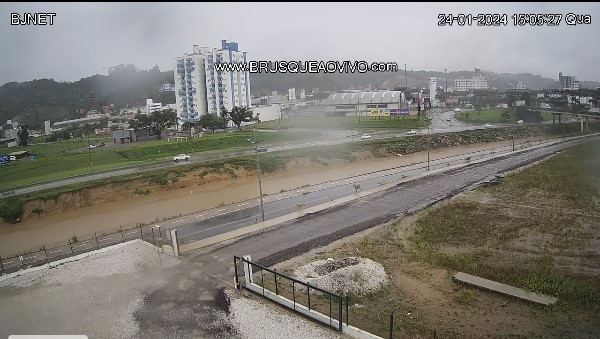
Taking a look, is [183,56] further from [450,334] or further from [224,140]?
[450,334]

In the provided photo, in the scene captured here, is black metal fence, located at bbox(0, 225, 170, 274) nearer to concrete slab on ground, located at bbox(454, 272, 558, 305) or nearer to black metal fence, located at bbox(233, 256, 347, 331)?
black metal fence, located at bbox(233, 256, 347, 331)

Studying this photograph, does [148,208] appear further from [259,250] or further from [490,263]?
[490,263]

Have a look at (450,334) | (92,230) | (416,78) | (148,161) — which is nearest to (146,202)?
(92,230)

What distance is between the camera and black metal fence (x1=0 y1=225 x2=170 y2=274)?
14.9 m

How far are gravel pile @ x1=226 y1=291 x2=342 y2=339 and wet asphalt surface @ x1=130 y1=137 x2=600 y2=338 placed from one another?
0.31 metres

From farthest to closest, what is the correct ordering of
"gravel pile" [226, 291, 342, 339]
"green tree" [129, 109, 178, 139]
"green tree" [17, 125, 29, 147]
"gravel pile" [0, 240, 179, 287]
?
"green tree" [129, 109, 178, 139] < "green tree" [17, 125, 29, 147] < "gravel pile" [0, 240, 179, 287] < "gravel pile" [226, 291, 342, 339]

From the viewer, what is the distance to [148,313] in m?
9.96

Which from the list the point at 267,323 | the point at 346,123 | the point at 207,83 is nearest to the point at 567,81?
the point at 346,123

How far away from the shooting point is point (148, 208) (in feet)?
76.0

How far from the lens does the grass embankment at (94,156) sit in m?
29.0

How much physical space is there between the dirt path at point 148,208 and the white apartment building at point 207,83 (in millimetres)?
33470

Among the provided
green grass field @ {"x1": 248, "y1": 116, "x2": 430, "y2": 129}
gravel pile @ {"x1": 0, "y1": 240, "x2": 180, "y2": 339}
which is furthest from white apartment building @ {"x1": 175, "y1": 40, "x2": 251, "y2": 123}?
gravel pile @ {"x1": 0, "y1": 240, "x2": 180, "y2": 339}


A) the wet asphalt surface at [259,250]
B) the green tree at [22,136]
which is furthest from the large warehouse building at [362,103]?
the wet asphalt surface at [259,250]

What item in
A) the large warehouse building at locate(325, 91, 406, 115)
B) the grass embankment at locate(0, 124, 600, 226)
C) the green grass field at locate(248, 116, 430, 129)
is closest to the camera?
the grass embankment at locate(0, 124, 600, 226)
